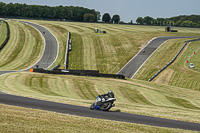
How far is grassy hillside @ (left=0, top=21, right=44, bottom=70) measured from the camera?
211 feet

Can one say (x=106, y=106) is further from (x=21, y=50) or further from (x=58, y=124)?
(x=21, y=50)

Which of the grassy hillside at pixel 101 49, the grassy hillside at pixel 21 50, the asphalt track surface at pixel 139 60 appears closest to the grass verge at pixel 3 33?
the grassy hillside at pixel 21 50

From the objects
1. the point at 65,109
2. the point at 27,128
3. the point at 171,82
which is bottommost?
the point at 171,82

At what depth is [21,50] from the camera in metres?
75.1

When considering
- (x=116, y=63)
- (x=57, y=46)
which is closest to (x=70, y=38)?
(x=57, y=46)

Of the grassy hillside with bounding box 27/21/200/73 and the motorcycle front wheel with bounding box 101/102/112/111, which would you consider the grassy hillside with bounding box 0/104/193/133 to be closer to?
the motorcycle front wheel with bounding box 101/102/112/111

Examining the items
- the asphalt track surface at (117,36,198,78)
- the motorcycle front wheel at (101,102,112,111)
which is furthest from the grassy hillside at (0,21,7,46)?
the motorcycle front wheel at (101,102,112,111)

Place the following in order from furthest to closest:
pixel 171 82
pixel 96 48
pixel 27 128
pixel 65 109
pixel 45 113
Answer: pixel 96 48 < pixel 171 82 < pixel 65 109 < pixel 45 113 < pixel 27 128

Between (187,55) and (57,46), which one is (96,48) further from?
(187,55)

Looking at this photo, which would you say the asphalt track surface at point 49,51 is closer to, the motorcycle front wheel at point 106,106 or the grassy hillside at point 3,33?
the grassy hillside at point 3,33

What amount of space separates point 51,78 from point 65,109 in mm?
24261

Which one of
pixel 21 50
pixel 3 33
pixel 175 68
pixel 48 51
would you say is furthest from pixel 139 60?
pixel 3 33

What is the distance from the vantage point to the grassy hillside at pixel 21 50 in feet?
211

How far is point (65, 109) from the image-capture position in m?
17.3
